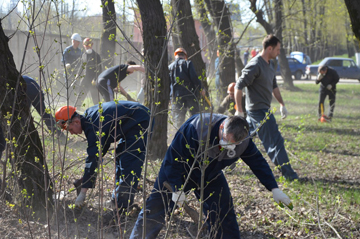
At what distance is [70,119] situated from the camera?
3674 mm

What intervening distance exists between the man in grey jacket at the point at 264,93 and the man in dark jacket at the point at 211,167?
7.03 feet

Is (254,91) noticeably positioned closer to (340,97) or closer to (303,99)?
(303,99)

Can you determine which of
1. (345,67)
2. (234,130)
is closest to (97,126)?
(234,130)

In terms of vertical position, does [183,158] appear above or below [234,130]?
below

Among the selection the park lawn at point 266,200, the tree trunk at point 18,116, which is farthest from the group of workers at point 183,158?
the tree trunk at point 18,116

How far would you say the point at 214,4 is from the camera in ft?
34.4

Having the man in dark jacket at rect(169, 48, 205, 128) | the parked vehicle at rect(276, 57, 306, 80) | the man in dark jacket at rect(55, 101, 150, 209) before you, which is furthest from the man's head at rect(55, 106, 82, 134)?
the parked vehicle at rect(276, 57, 306, 80)

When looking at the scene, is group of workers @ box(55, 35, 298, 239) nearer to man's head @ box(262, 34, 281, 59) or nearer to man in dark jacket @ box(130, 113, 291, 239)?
man in dark jacket @ box(130, 113, 291, 239)

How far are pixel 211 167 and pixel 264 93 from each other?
246 centimetres

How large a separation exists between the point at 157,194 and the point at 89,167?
754 millimetres

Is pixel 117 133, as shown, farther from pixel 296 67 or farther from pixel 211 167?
pixel 296 67

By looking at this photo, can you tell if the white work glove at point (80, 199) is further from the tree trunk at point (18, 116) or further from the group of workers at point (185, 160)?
the tree trunk at point (18, 116)

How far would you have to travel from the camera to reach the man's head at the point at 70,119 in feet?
11.9

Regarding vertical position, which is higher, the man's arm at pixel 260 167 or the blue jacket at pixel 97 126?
the blue jacket at pixel 97 126
